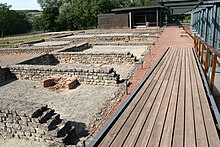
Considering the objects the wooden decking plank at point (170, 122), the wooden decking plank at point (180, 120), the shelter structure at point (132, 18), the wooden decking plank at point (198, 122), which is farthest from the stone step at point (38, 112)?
the shelter structure at point (132, 18)

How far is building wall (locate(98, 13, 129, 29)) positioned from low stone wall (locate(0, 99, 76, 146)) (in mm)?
33892

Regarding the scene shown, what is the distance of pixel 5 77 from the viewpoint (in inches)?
384

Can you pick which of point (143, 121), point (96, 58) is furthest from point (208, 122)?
point (96, 58)

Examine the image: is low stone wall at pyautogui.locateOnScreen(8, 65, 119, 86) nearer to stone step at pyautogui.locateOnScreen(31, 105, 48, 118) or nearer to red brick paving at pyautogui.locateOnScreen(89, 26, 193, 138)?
red brick paving at pyautogui.locateOnScreen(89, 26, 193, 138)

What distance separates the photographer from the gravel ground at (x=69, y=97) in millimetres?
5964

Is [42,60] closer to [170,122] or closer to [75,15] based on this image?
[170,122]

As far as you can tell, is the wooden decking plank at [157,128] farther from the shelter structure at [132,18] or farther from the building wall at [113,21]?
the building wall at [113,21]

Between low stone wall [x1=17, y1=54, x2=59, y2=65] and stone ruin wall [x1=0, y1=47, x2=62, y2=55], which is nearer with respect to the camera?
low stone wall [x1=17, y1=54, x2=59, y2=65]

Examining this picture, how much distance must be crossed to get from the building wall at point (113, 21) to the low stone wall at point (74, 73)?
2941 centimetres

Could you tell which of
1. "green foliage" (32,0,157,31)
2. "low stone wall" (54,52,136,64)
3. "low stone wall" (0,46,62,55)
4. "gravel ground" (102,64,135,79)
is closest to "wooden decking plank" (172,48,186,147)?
"gravel ground" (102,64,135,79)

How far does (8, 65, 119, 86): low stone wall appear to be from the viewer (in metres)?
8.05

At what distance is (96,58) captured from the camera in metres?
12.2

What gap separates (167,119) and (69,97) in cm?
438

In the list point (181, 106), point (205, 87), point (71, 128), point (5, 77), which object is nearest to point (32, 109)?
point (71, 128)
